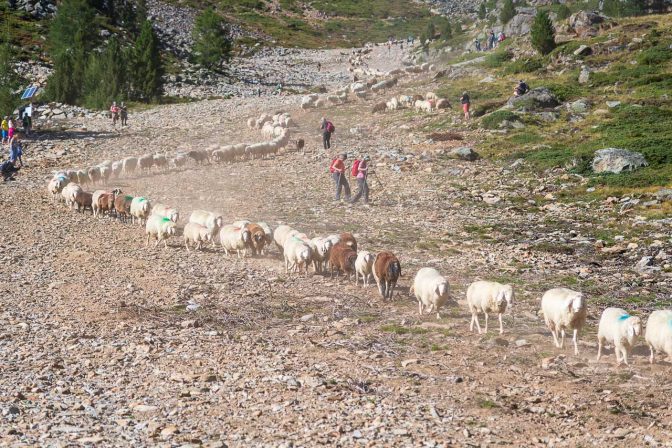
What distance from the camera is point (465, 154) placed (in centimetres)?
3138

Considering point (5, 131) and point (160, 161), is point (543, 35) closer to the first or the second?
point (160, 161)

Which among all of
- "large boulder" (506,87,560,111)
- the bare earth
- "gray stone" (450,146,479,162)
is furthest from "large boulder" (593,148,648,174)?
"large boulder" (506,87,560,111)

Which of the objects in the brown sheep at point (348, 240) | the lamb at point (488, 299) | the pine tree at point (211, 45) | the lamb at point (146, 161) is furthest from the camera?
the pine tree at point (211, 45)

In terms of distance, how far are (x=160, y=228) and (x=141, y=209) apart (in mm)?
2684

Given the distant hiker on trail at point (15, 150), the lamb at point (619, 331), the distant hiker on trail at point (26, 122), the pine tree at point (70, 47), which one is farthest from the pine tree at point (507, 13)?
the lamb at point (619, 331)

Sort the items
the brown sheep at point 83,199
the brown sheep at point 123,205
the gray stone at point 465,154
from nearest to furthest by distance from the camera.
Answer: the brown sheep at point 123,205
the brown sheep at point 83,199
the gray stone at point 465,154

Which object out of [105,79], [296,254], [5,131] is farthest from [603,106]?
[105,79]

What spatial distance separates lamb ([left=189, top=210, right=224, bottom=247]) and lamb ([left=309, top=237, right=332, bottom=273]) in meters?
3.68

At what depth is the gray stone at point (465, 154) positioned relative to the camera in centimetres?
3138

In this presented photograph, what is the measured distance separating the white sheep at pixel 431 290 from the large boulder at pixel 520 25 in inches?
2006

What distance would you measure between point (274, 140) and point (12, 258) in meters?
18.1

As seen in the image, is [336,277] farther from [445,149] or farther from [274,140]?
[274,140]

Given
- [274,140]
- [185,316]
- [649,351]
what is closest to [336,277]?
[185,316]

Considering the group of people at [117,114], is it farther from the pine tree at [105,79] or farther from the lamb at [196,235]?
the lamb at [196,235]
